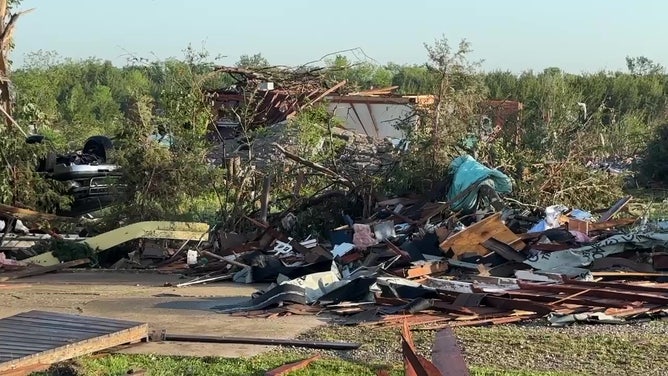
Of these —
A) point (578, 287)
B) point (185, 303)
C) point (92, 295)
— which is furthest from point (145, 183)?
point (578, 287)

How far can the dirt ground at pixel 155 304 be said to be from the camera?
8000 millimetres

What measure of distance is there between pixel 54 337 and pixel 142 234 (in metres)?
6.36

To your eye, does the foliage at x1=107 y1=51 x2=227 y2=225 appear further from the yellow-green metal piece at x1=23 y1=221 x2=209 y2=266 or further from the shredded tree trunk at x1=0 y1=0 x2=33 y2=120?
the shredded tree trunk at x1=0 y1=0 x2=33 y2=120

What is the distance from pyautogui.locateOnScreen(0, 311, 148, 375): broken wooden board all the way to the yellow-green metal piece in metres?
5.29

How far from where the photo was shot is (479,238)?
11.5 meters

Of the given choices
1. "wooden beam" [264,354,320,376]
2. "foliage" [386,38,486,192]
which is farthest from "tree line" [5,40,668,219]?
"wooden beam" [264,354,320,376]

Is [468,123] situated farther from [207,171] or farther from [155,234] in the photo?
[155,234]

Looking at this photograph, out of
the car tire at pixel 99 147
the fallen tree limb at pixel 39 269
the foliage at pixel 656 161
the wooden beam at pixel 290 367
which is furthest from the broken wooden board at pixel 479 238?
the foliage at pixel 656 161

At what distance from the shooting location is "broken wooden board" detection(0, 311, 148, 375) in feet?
21.7

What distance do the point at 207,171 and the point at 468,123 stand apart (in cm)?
436

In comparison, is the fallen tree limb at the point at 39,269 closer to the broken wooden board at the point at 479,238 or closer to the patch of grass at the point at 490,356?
the broken wooden board at the point at 479,238

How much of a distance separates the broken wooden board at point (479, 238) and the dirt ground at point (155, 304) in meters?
2.62

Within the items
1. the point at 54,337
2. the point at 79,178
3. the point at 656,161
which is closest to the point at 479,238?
the point at 54,337

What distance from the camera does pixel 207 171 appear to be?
1456 centimetres
